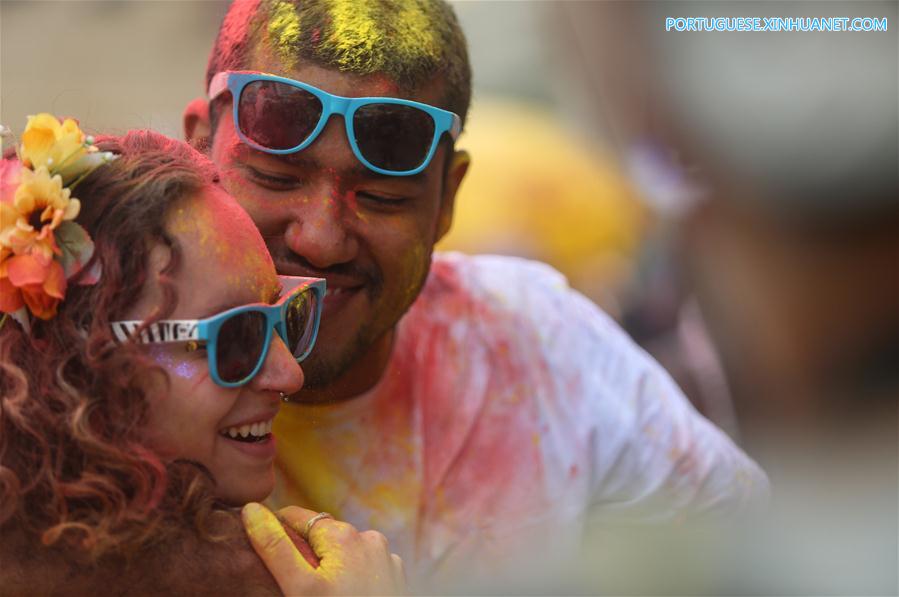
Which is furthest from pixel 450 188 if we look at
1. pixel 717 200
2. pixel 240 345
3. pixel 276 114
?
pixel 717 200

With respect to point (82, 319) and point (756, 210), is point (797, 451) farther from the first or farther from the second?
point (82, 319)

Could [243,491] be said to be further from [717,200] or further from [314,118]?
[717,200]

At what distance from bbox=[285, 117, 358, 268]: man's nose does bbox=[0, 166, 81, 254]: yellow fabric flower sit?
484 mm

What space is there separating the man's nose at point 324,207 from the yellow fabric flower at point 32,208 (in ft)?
1.59

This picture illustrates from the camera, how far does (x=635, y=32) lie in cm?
364

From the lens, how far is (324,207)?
5.51ft

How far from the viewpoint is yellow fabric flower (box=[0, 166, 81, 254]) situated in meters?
1.21

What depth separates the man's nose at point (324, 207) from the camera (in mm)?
1655

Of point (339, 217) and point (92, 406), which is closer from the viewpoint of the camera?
point (92, 406)

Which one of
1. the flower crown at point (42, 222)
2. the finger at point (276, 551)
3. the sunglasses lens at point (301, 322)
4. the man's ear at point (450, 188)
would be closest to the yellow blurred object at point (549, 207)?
the man's ear at point (450, 188)

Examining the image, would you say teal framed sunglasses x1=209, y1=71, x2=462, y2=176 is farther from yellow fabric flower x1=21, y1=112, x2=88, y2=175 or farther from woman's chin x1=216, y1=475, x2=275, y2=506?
woman's chin x1=216, y1=475, x2=275, y2=506

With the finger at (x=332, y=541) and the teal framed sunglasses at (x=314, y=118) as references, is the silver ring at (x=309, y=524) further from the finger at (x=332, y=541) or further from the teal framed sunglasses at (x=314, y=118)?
the teal framed sunglasses at (x=314, y=118)

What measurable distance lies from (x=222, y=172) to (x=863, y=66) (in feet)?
8.16

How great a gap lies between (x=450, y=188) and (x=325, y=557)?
86 centimetres
